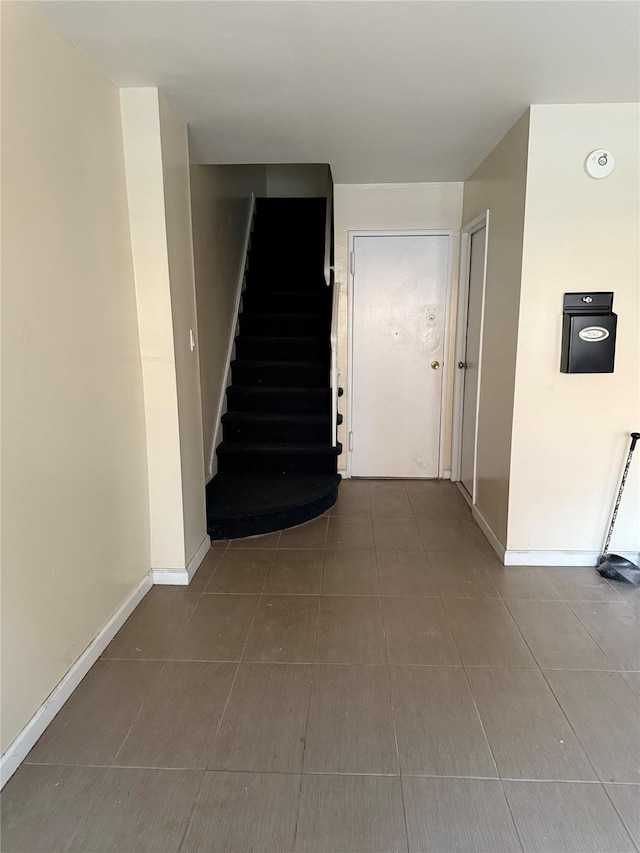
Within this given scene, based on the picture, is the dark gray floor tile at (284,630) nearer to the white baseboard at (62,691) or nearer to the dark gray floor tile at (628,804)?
the white baseboard at (62,691)

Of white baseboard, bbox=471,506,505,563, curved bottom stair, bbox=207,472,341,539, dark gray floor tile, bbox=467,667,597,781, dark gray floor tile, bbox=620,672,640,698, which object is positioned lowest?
dark gray floor tile, bbox=467,667,597,781

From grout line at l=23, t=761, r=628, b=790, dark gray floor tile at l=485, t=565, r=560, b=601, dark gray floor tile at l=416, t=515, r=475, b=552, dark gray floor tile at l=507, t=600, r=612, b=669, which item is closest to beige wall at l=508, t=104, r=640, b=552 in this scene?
dark gray floor tile at l=485, t=565, r=560, b=601

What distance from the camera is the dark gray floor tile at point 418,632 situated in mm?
2158

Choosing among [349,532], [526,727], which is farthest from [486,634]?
[349,532]

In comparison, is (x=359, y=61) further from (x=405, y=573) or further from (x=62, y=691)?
(x=62, y=691)

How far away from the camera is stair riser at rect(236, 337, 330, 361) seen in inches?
180

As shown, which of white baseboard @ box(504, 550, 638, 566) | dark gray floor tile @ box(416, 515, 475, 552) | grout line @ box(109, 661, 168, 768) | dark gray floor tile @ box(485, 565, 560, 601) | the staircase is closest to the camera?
grout line @ box(109, 661, 168, 768)

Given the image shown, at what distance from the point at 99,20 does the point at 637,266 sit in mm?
2489

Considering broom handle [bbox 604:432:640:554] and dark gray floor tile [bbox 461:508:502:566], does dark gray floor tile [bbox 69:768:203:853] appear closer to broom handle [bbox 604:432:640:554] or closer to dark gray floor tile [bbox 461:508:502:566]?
dark gray floor tile [bbox 461:508:502:566]

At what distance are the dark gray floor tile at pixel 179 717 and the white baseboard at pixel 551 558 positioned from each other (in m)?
1.63

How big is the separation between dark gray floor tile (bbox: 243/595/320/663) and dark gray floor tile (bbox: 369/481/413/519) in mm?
1214

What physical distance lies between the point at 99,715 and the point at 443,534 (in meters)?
2.17

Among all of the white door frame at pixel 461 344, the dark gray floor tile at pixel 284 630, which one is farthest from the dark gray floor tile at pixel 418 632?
the white door frame at pixel 461 344

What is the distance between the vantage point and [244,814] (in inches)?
58.2
